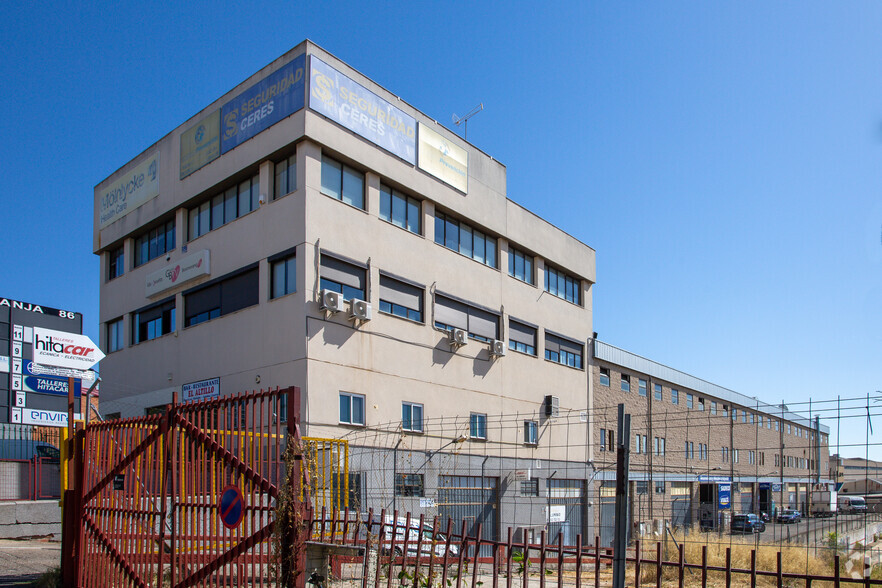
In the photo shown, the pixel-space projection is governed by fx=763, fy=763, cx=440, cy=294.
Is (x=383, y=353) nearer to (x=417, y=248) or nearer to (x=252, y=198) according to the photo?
(x=417, y=248)

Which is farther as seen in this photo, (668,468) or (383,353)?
(668,468)

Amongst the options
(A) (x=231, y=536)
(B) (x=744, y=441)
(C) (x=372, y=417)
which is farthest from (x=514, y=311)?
(B) (x=744, y=441)

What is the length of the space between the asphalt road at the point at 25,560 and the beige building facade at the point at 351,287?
7.13 m

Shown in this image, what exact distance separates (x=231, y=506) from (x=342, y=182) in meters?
17.3

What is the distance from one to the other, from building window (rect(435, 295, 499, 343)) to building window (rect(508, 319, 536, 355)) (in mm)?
1072

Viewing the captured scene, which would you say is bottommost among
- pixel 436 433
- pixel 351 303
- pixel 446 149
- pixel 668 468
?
pixel 668 468

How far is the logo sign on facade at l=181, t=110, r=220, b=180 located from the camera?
2667 centimetres

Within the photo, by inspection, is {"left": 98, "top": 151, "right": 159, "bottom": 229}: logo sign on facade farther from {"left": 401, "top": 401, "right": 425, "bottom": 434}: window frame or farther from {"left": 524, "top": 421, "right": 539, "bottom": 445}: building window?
{"left": 524, "top": 421, "right": 539, "bottom": 445}: building window

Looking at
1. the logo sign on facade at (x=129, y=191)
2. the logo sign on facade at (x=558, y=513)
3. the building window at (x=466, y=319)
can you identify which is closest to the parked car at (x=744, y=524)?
the logo sign on facade at (x=558, y=513)

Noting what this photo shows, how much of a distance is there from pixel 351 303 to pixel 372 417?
12.4ft

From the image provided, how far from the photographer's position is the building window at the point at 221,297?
976 inches

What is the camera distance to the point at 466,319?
96.1ft

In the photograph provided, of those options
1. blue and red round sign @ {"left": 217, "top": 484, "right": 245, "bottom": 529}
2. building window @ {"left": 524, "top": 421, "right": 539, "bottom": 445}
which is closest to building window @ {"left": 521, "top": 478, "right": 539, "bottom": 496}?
building window @ {"left": 524, "top": 421, "right": 539, "bottom": 445}

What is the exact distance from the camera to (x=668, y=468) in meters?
44.8
